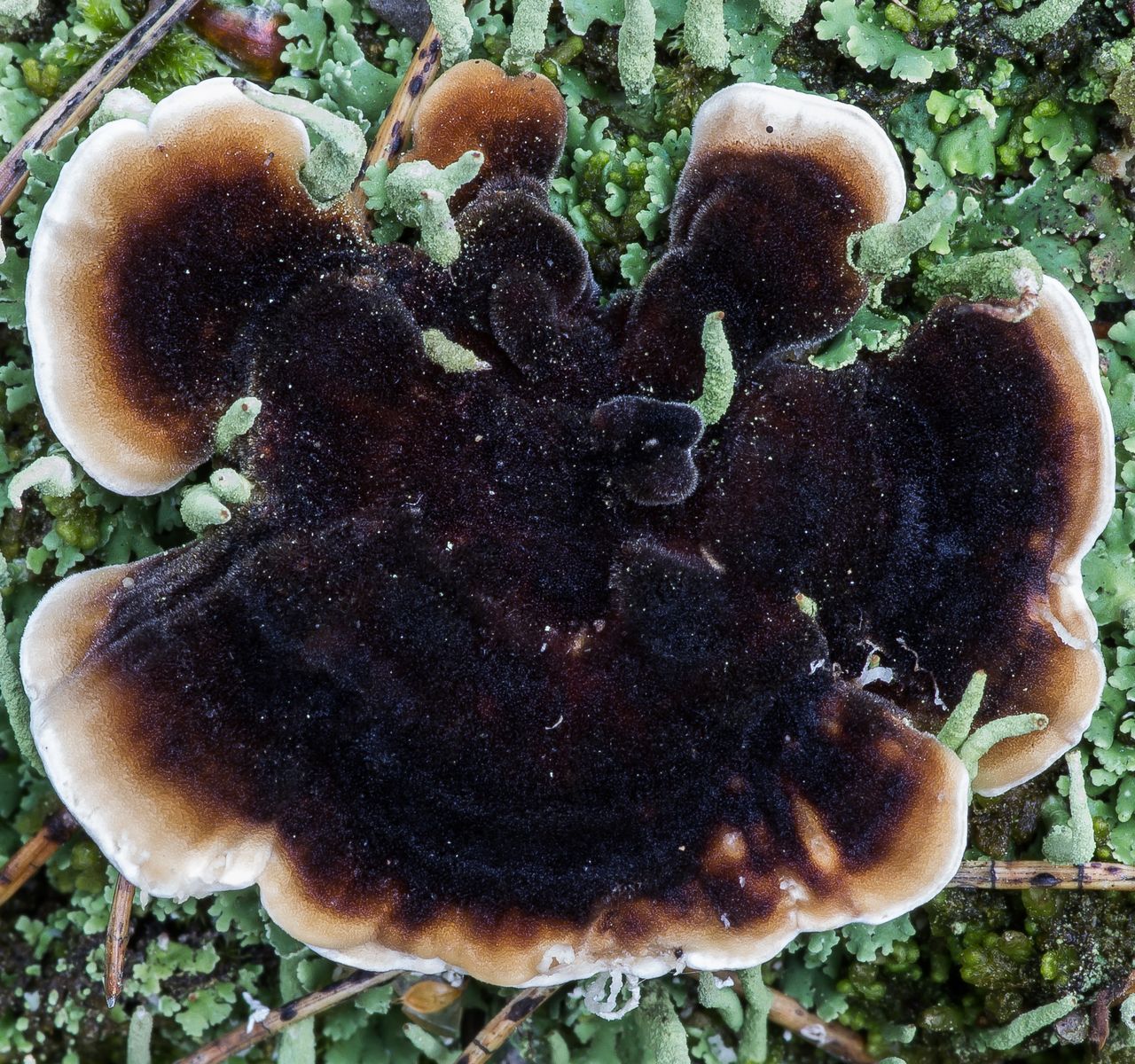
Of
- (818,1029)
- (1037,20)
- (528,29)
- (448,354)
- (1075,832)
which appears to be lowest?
(818,1029)

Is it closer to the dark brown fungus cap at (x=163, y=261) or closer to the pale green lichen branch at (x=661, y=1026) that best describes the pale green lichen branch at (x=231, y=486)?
the dark brown fungus cap at (x=163, y=261)

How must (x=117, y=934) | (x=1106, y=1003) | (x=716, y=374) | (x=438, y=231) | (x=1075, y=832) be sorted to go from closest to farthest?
(x=716, y=374), (x=438, y=231), (x=1075, y=832), (x=1106, y=1003), (x=117, y=934)

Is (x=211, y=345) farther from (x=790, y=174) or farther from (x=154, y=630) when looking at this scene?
(x=790, y=174)

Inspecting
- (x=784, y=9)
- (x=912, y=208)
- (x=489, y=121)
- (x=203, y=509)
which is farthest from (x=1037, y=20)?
(x=203, y=509)

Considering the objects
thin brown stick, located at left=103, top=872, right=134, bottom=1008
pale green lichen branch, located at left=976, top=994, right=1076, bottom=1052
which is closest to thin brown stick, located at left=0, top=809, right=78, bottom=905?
thin brown stick, located at left=103, top=872, right=134, bottom=1008

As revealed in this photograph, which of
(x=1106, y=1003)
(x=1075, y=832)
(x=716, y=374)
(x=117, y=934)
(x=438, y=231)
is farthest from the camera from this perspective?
(x=117, y=934)

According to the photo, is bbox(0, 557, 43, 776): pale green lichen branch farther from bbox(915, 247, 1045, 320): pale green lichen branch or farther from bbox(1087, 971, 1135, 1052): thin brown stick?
bbox(1087, 971, 1135, 1052): thin brown stick

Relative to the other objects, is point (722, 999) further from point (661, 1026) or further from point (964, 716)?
point (964, 716)
